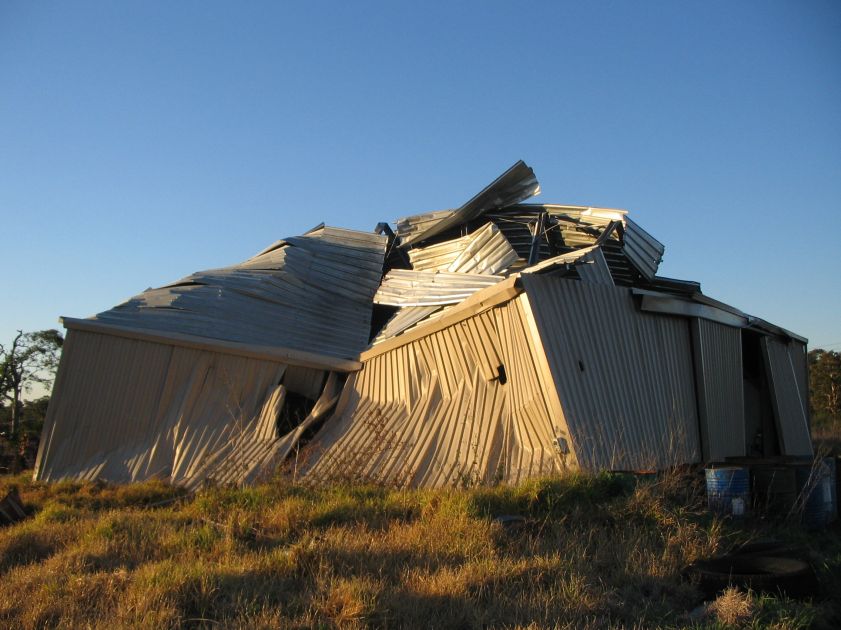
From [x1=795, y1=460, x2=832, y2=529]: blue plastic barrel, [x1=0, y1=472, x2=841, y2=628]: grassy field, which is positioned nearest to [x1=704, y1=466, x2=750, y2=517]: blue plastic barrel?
[x1=0, y1=472, x2=841, y2=628]: grassy field

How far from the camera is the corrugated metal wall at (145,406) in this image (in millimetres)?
13125

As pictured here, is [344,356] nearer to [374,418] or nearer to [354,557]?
[374,418]

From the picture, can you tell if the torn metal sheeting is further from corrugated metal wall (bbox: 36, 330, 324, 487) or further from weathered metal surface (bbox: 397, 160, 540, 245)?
→ corrugated metal wall (bbox: 36, 330, 324, 487)

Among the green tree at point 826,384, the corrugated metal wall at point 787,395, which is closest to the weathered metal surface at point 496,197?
the corrugated metal wall at point 787,395

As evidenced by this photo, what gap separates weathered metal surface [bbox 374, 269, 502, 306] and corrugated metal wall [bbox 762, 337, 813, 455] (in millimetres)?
5442

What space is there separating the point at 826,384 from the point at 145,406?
963 inches

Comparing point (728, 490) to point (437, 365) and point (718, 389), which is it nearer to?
point (718, 389)

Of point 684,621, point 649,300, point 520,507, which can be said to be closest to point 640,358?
point 649,300

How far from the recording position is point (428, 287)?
14211 millimetres

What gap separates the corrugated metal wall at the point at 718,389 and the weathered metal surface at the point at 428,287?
10.6ft

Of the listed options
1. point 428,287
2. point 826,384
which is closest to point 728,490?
point 428,287

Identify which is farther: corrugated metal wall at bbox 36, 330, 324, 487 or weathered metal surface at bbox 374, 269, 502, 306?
corrugated metal wall at bbox 36, 330, 324, 487

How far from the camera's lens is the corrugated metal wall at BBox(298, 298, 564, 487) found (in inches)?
404

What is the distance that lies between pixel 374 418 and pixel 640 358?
3.99m
